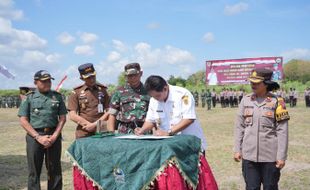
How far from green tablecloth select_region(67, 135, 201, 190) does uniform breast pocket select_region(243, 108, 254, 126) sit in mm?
806

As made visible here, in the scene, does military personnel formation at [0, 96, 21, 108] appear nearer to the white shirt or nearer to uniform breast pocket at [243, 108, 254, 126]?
the white shirt

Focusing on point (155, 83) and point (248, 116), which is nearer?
point (155, 83)

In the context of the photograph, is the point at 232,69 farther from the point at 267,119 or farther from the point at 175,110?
the point at 175,110

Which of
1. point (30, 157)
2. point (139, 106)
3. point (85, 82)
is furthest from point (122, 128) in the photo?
point (30, 157)

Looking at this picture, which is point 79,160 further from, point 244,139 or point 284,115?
point 284,115

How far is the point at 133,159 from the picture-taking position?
3477 millimetres

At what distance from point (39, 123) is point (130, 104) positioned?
1386mm

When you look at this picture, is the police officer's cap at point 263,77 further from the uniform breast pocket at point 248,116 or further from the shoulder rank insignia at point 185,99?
the shoulder rank insignia at point 185,99

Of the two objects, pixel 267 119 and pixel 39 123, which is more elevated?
pixel 267 119

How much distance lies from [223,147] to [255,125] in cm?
686

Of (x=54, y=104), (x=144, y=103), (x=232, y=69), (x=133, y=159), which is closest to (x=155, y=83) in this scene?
(x=133, y=159)

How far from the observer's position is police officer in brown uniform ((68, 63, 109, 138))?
211 inches

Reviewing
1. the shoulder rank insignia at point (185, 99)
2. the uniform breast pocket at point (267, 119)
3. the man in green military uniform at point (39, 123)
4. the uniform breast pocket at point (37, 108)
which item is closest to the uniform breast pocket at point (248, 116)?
the uniform breast pocket at point (267, 119)

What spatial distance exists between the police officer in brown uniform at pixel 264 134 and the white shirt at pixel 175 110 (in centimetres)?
54
